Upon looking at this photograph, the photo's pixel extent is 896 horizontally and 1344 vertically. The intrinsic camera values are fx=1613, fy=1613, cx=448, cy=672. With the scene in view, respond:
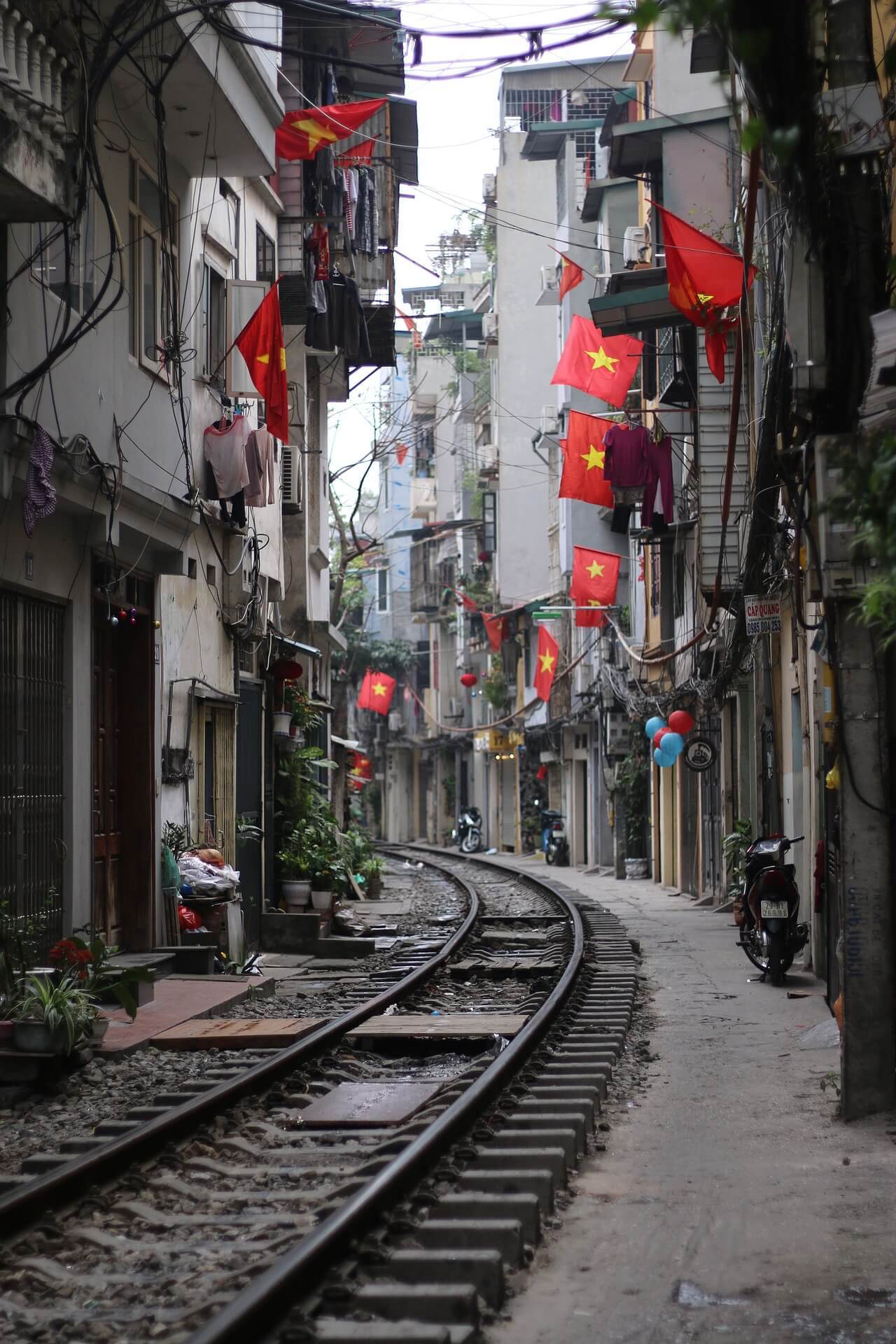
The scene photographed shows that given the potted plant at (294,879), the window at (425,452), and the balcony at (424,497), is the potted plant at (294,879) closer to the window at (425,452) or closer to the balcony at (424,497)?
the window at (425,452)

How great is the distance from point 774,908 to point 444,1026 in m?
4.23

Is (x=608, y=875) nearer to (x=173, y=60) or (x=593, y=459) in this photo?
(x=593, y=459)

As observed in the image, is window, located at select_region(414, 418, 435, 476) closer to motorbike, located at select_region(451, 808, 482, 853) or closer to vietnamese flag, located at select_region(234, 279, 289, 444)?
motorbike, located at select_region(451, 808, 482, 853)

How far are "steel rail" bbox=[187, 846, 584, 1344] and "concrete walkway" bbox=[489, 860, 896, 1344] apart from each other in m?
0.63

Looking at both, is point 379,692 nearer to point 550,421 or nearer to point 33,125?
point 550,421

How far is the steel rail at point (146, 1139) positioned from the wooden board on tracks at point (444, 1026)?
17 cm

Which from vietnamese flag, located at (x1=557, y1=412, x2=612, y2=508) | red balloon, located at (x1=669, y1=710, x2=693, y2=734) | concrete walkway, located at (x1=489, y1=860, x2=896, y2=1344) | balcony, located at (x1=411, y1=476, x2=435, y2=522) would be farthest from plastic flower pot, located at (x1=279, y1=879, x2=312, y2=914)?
balcony, located at (x1=411, y1=476, x2=435, y2=522)

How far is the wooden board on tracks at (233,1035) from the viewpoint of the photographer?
10766 mm

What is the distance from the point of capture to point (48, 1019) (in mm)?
9391

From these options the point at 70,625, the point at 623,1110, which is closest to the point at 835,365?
the point at 623,1110

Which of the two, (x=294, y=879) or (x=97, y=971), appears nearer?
(x=97, y=971)

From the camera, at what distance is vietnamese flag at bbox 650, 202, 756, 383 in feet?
53.3

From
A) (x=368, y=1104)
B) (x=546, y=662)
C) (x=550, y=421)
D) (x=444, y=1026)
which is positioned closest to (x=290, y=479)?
(x=444, y=1026)

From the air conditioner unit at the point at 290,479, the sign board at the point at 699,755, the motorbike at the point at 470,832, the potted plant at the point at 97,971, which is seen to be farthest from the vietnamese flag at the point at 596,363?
the motorbike at the point at 470,832
